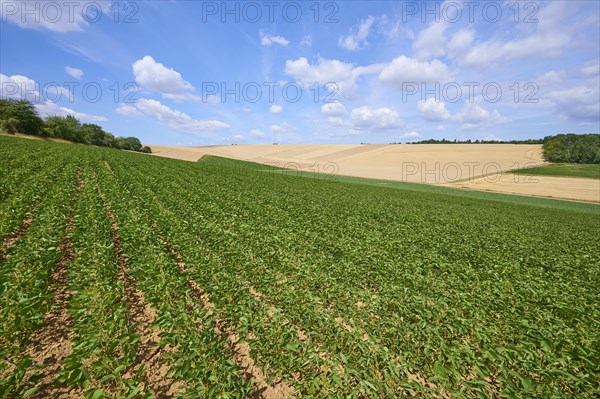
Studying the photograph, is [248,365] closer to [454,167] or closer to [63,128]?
[454,167]

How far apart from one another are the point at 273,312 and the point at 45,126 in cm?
9646

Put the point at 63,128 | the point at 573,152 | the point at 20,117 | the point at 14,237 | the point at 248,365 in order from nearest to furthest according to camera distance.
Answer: the point at 248,365 → the point at 14,237 → the point at 20,117 → the point at 63,128 → the point at 573,152

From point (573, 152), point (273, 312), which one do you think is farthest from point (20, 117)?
point (573, 152)

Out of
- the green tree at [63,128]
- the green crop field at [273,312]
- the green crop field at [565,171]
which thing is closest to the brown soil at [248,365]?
the green crop field at [273,312]

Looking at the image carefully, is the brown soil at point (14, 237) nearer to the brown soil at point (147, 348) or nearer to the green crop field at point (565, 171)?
the brown soil at point (147, 348)

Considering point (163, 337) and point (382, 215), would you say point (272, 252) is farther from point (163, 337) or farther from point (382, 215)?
point (382, 215)

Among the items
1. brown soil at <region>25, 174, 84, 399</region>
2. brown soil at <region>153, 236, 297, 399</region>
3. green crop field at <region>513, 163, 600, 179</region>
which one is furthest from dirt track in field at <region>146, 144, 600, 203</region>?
brown soil at <region>25, 174, 84, 399</region>

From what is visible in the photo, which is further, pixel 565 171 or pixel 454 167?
pixel 454 167

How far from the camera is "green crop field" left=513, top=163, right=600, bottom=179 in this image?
62.6 meters

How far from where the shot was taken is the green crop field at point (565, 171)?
62562 millimetres

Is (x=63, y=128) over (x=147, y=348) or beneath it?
over

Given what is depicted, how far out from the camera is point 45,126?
69000 millimetres

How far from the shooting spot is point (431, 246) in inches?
488

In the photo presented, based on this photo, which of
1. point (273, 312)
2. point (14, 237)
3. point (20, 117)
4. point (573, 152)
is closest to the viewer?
point (273, 312)
